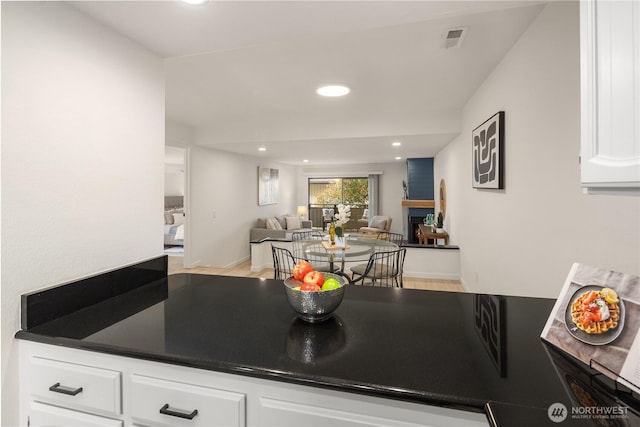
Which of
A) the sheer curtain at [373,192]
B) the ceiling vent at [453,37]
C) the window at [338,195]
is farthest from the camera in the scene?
the window at [338,195]

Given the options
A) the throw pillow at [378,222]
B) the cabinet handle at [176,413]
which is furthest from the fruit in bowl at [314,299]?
the throw pillow at [378,222]

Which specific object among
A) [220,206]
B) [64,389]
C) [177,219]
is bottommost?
[64,389]

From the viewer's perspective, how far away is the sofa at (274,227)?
6512mm

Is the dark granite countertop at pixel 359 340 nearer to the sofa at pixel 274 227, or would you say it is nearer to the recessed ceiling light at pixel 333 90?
the recessed ceiling light at pixel 333 90

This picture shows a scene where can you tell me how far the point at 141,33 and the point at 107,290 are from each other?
118cm

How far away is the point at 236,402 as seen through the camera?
90 cm

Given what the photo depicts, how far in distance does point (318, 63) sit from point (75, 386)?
2.57 metres

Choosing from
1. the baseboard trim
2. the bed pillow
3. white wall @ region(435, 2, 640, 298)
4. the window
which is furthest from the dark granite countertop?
the window

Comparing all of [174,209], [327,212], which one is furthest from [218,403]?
[327,212]

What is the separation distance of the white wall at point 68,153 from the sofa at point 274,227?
459 cm

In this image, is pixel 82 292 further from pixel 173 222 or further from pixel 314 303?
pixel 173 222

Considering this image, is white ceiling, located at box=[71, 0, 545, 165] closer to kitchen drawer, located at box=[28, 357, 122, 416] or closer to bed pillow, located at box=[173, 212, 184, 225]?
kitchen drawer, located at box=[28, 357, 122, 416]

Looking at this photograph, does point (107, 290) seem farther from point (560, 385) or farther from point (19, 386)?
point (560, 385)

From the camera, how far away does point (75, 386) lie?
1.04 metres
